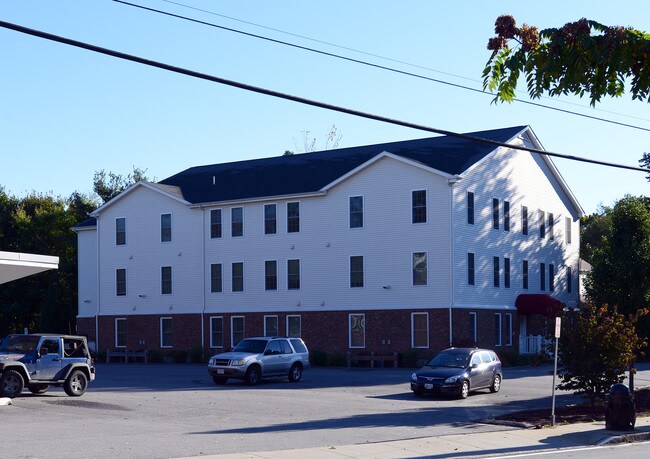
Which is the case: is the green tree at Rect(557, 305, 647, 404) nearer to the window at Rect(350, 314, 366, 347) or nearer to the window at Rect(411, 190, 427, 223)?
the window at Rect(411, 190, 427, 223)

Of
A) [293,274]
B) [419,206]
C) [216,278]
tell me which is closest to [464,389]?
[419,206]

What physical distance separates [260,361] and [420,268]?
14.5 meters

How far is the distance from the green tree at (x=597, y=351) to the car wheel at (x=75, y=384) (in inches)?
558

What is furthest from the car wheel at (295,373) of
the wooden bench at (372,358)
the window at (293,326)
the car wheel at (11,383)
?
the window at (293,326)

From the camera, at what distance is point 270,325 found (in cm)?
5253

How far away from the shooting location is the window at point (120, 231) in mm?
58000

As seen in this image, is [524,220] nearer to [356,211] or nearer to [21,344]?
[356,211]

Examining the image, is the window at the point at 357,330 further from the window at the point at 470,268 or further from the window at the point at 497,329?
the window at the point at 497,329

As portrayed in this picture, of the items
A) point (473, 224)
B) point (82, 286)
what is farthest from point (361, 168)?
point (82, 286)

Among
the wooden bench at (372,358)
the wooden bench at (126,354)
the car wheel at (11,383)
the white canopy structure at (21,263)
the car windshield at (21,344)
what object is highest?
the white canopy structure at (21,263)

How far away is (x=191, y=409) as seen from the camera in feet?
83.5

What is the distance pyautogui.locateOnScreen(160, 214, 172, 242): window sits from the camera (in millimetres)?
56312

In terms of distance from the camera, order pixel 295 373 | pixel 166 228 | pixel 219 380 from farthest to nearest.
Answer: pixel 166 228 < pixel 295 373 < pixel 219 380

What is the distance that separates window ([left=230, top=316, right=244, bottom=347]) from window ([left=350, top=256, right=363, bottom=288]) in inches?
298
